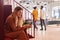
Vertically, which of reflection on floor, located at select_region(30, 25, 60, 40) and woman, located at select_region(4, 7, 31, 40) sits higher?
woman, located at select_region(4, 7, 31, 40)

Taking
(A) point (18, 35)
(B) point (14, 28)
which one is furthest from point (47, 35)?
(B) point (14, 28)

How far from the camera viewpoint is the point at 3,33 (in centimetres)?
400

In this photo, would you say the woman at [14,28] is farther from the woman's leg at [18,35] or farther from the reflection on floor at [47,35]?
the reflection on floor at [47,35]

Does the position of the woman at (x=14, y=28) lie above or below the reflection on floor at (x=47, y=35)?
above

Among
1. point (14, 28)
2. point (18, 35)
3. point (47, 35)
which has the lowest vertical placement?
point (47, 35)

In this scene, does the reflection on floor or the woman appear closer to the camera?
the woman

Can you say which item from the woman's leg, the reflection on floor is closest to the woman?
the woman's leg

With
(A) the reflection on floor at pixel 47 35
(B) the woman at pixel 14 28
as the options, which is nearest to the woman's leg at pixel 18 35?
(B) the woman at pixel 14 28

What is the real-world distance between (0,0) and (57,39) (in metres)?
3.02

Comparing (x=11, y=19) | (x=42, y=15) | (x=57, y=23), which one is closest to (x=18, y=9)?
(x=11, y=19)

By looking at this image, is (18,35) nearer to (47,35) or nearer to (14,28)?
(14,28)

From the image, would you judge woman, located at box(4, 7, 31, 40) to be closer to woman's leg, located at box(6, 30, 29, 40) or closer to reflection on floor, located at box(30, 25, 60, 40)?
woman's leg, located at box(6, 30, 29, 40)

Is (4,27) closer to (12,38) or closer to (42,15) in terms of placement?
(12,38)

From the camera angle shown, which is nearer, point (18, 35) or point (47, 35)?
point (18, 35)
